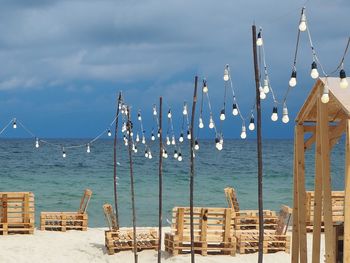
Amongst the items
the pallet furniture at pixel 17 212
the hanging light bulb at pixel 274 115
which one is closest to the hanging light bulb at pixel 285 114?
the hanging light bulb at pixel 274 115

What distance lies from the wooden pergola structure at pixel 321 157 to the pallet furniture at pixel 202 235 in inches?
210

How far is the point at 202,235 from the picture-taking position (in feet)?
67.1

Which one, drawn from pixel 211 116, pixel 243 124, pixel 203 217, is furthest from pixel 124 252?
pixel 243 124

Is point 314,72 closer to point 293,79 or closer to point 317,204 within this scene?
point 293,79

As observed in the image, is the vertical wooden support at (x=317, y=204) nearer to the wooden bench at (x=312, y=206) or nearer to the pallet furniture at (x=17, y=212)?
the wooden bench at (x=312, y=206)

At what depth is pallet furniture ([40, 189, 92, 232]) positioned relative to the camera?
25.6 m

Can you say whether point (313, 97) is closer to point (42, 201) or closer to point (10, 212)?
point (10, 212)

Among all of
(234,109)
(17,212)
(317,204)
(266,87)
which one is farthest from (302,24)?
(17,212)

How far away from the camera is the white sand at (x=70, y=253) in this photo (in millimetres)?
20188

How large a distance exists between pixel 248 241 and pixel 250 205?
24.7 meters

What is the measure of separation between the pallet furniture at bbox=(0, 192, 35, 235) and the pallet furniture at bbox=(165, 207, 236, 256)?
570cm

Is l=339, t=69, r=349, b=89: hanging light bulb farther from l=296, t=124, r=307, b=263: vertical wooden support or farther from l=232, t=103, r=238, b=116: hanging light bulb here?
l=296, t=124, r=307, b=263: vertical wooden support

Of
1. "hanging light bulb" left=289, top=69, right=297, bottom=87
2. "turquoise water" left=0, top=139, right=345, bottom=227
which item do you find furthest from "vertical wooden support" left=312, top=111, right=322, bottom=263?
"turquoise water" left=0, top=139, right=345, bottom=227

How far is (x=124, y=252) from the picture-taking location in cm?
2120
